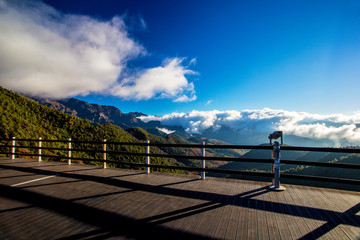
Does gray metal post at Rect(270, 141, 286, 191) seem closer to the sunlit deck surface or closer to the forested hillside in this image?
the sunlit deck surface

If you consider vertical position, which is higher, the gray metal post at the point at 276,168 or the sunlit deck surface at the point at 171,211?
the gray metal post at the point at 276,168

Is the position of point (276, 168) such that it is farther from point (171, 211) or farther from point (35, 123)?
point (35, 123)

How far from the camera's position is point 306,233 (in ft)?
9.61

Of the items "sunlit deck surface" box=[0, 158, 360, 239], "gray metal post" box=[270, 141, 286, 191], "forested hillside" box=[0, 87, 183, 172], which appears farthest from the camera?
"forested hillside" box=[0, 87, 183, 172]

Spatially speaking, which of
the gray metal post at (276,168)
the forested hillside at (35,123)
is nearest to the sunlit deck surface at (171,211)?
the gray metal post at (276,168)

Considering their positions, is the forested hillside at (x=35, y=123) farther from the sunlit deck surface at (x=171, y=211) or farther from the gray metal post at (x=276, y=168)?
the gray metal post at (x=276, y=168)

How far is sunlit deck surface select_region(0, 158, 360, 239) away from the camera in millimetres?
2969

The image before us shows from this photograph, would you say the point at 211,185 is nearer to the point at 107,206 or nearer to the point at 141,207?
the point at 141,207

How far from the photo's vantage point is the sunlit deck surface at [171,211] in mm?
2969

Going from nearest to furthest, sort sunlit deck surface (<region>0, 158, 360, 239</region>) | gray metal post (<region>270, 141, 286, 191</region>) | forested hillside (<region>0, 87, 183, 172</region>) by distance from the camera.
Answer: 1. sunlit deck surface (<region>0, 158, 360, 239</region>)
2. gray metal post (<region>270, 141, 286, 191</region>)
3. forested hillside (<region>0, 87, 183, 172</region>)

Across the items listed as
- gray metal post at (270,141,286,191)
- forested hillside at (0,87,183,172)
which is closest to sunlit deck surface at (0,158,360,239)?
gray metal post at (270,141,286,191)

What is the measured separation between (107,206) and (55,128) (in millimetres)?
64696

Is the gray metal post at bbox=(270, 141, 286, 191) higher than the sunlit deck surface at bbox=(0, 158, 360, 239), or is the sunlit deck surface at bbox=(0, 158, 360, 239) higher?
the gray metal post at bbox=(270, 141, 286, 191)

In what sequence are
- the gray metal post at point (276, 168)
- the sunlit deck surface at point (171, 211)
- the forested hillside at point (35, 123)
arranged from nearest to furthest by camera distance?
the sunlit deck surface at point (171, 211), the gray metal post at point (276, 168), the forested hillside at point (35, 123)
